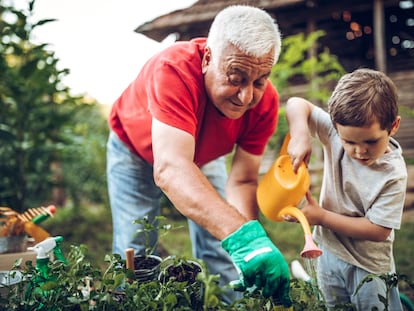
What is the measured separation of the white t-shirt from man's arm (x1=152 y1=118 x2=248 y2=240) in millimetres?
490

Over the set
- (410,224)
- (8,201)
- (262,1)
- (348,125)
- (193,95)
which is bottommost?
(410,224)

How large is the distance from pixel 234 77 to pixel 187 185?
17.7 inches

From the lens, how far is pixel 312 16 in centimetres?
708

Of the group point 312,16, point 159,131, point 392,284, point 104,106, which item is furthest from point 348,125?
point 104,106

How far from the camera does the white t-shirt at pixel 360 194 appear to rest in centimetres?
141

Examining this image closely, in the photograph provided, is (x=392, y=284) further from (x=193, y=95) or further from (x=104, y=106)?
(x=104, y=106)

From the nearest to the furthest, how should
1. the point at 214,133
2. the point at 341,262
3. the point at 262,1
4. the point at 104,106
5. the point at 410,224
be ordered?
the point at 341,262 < the point at 214,133 < the point at 410,224 < the point at 262,1 < the point at 104,106

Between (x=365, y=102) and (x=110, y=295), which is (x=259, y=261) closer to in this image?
(x=110, y=295)

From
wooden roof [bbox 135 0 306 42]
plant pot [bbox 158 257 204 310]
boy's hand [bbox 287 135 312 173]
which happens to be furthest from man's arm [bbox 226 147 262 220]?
wooden roof [bbox 135 0 306 42]

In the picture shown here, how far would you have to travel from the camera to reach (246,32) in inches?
57.7

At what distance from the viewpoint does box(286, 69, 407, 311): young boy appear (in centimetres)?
136

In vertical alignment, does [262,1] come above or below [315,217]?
above

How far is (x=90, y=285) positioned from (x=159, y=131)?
1.79 feet

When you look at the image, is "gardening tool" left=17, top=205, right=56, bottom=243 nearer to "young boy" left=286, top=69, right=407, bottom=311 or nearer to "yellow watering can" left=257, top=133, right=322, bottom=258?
"yellow watering can" left=257, top=133, right=322, bottom=258
